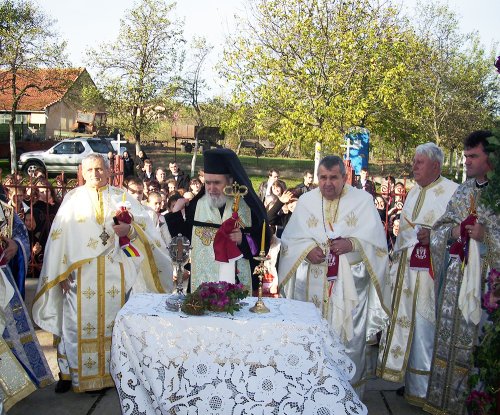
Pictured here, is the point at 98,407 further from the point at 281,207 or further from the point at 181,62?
the point at 181,62

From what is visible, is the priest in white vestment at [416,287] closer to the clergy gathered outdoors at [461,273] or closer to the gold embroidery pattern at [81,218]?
the clergy gathered outdoors at [461,273]

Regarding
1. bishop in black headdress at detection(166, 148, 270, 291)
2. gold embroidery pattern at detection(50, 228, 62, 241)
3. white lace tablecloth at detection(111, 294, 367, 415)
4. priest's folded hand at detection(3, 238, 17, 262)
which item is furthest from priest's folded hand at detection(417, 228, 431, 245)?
priest's folded hand at detection(3, 238, 17, 262)

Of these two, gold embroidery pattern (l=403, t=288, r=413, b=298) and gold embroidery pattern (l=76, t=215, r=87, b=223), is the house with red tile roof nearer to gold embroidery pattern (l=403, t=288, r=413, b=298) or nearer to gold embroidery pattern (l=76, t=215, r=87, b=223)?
gold embroidery pattern (l=76, t=215, r=87, b=223)

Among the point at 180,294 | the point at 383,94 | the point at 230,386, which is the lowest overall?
the point at 230,386

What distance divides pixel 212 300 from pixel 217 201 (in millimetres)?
1515

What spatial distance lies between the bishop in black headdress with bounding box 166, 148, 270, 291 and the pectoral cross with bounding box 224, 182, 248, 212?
0.6 inches

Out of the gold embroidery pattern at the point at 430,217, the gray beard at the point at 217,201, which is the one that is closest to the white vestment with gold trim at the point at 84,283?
the gray beard at the point at 217,201

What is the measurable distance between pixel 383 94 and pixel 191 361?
1534 cm

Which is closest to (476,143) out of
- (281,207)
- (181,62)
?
(281,207)

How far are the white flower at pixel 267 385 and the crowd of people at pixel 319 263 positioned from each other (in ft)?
4.84

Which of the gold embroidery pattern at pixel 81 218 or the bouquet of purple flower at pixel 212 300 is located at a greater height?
the gold embroidery pattern at pixel 81 218

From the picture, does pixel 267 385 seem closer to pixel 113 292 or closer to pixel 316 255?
pixel 316 255

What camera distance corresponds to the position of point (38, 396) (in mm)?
5562

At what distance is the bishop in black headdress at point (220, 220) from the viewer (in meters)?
5.02
